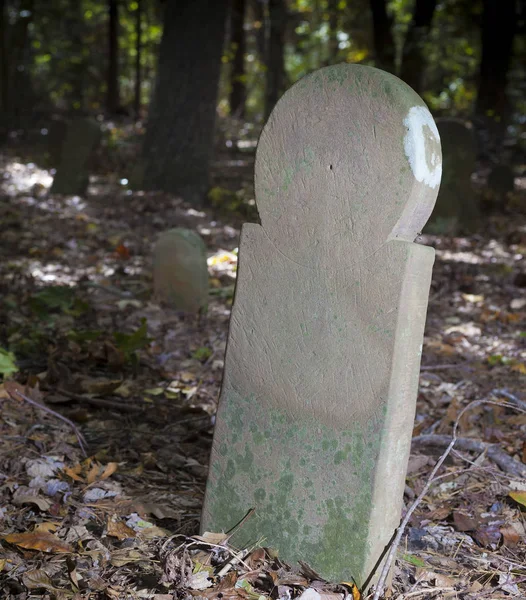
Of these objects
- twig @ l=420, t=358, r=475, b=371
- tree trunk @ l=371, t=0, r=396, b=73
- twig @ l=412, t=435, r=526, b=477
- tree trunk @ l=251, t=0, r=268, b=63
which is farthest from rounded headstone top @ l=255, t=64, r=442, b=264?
tree trunk @ l=251, t=0, r=268, b=63

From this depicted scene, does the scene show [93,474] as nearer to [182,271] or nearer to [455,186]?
[182,271]

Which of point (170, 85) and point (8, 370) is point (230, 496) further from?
point (170, 85)

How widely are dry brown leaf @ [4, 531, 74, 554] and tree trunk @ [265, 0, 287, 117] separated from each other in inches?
346

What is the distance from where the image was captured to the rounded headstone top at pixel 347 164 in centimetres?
222

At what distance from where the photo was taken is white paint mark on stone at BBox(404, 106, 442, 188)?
2.19 m

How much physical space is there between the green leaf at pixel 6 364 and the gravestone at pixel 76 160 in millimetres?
5782

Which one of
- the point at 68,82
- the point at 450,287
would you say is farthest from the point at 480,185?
the point at 68,82

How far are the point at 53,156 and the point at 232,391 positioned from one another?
33.4ft

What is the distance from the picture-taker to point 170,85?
30.2 feet

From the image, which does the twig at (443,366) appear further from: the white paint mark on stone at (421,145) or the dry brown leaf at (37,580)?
the dry brown leaf at (37,580)

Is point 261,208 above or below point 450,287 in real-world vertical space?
above

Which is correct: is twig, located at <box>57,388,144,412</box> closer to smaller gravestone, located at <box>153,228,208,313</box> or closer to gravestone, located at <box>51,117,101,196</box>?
smaller gravestone, located at <box>153,228,208,313</box>

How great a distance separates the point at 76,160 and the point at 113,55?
942cm

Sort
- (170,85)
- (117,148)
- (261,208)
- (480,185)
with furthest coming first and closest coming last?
(117,148)
(480,185)
(170,85)
(261,208)
